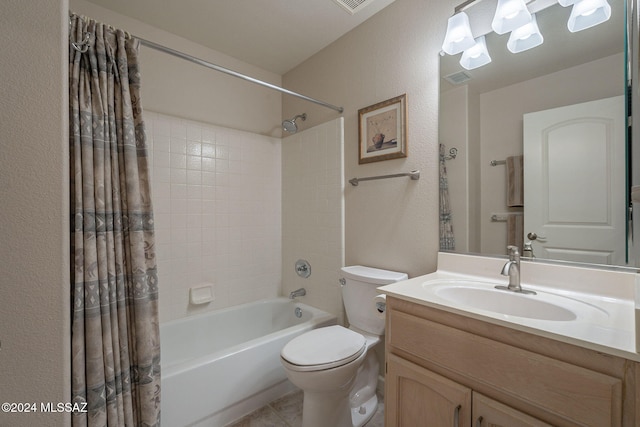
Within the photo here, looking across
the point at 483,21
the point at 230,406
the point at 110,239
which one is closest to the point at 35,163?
the point at 110,239

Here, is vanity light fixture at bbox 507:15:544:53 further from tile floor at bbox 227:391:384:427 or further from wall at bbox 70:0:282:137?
tile floor at bbox 227:391:384:427

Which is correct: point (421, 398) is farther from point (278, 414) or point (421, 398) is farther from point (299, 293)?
point (299, 293)

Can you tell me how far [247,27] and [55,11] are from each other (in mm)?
1325

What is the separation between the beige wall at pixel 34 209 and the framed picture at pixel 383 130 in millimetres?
1477

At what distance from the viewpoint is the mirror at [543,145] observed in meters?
0.98

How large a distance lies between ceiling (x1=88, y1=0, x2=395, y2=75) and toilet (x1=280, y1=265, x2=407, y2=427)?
1699 mm

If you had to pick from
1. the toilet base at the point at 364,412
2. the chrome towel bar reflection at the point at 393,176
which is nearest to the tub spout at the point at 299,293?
the toilet base at the point at 364,412

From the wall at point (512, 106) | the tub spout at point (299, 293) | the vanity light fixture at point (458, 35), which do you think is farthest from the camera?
the tub spout at point (299, 293)

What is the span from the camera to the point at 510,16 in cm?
115

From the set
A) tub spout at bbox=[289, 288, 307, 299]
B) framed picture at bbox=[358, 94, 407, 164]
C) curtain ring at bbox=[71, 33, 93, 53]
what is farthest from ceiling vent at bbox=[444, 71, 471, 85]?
tub spout at bbox=[289, 288, 307, 299]

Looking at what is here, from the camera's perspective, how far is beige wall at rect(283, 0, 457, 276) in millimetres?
1479

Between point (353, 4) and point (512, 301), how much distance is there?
187 cm

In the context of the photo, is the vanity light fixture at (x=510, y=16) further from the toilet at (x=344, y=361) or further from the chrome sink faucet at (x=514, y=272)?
the toilet at (x=344, y=361)

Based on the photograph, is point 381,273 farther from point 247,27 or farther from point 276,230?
point 247,27
